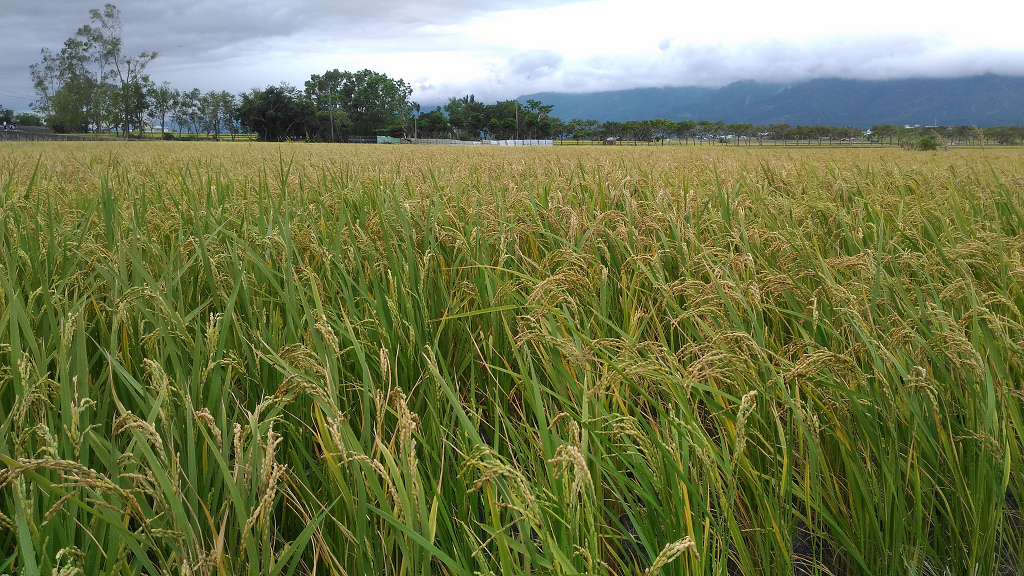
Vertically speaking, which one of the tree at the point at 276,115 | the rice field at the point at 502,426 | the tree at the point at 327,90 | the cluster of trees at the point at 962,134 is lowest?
the rice field at the point at 502,426

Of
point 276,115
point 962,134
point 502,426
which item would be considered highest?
point 276,115

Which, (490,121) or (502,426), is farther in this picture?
(490,121)

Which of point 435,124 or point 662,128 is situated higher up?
point 435,124

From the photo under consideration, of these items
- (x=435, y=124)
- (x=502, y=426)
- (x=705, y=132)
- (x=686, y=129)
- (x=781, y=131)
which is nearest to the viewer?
(x=502, y=426)

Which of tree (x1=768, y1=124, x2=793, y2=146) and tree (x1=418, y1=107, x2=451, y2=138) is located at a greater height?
tree (x1=418, y1=107, x2=451, y2=138)

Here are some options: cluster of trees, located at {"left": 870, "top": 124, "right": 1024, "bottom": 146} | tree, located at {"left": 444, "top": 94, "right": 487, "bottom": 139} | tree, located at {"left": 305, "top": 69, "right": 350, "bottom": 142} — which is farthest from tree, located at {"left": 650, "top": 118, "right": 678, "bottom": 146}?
cluster of trees, located at {"left": 870, "top": 124, "right": 1024, "bottom": 146}

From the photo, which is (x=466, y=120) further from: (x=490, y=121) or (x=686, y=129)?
(x=686, y=129)

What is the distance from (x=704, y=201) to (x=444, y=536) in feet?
9.44

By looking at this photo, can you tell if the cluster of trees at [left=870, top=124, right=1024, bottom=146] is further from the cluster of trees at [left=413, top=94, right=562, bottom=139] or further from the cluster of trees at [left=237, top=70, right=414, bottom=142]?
the cluster of trees at [left=413, top=94, right=562, bottom=139]

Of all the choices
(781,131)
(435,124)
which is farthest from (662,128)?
(435,124)

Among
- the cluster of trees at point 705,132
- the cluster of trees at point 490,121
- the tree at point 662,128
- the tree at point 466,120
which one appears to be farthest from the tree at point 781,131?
the tree at point 466,120

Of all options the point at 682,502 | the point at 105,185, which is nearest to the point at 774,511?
the point at 682,502

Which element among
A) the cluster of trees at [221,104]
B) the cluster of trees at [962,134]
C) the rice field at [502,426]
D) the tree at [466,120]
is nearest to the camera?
the rice field at [502,426]

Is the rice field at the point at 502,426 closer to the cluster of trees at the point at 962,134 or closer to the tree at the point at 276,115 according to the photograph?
the cluster of trees at the point at 962,134
